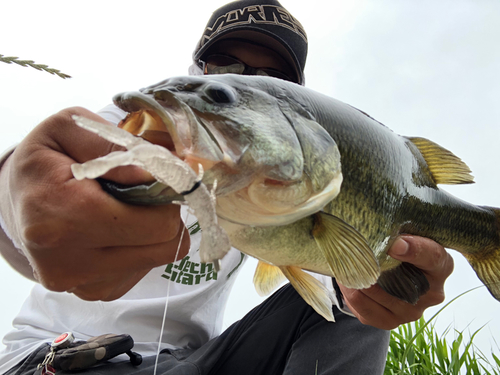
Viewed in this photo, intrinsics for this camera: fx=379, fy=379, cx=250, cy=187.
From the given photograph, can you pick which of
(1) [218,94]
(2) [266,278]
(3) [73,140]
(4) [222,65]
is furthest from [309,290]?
(4) [222,65]

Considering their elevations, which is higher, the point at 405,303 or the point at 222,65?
the point at 222,65

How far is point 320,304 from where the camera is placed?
119cm

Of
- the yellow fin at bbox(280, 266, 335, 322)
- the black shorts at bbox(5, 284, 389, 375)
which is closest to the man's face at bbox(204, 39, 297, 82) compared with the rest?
the black shorts at bbox(5, 284, 389, 375)

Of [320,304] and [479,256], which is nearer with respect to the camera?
[320,304]

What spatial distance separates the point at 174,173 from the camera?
0.55m

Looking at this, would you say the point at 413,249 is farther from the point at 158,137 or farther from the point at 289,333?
the point at 158,137

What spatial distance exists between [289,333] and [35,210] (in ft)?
4.95

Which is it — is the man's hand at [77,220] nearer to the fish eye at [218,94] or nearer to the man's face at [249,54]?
the fish eye at [218,94]

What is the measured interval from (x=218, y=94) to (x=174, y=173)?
306 millimetres

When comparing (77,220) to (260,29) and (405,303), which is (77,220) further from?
(260,29)

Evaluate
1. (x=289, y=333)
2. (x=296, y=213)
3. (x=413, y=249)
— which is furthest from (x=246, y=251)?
(x=289, y=333)

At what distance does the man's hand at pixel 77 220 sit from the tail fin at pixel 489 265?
1.44m

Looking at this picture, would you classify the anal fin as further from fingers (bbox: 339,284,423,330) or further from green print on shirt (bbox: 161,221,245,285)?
green print on shirt (bbox: 161,221,245,285)

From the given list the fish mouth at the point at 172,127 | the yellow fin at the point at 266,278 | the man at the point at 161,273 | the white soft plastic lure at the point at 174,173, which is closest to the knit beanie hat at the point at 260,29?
the man at the point at 161,273
